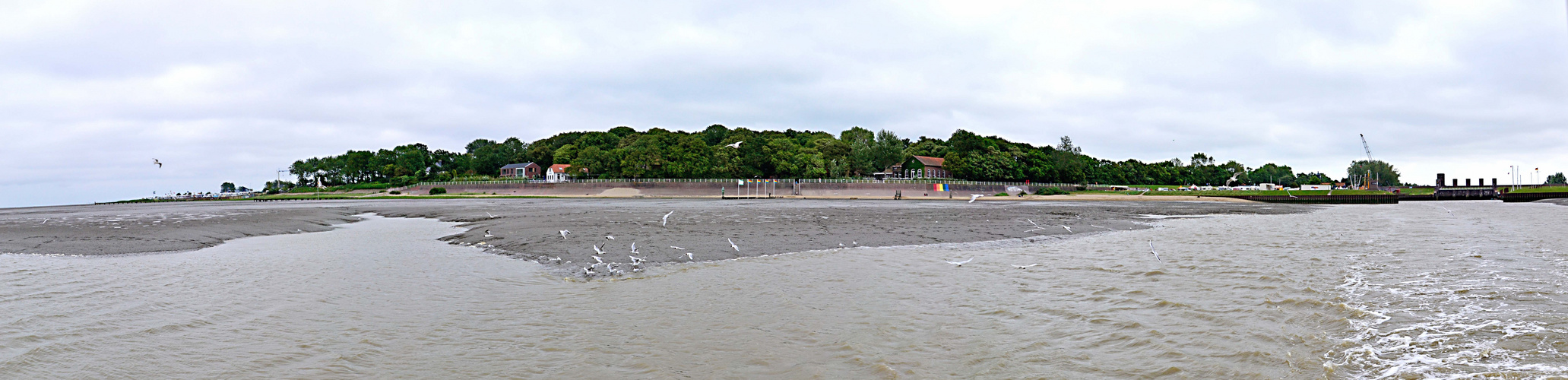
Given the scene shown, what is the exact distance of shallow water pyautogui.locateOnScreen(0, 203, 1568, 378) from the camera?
5395 mm

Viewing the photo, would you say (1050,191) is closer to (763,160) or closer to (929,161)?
(929,161)

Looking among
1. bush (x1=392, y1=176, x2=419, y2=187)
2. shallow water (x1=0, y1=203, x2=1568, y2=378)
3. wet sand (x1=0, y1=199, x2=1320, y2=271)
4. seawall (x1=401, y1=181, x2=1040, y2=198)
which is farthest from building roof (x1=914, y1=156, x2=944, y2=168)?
shallow water (x1=0, y1=203, x2=1568, y2=378)

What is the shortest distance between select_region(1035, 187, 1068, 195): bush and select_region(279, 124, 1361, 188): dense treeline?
1110cm

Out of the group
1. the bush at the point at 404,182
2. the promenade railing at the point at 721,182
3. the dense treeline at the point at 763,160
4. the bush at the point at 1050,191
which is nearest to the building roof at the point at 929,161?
the dense treeline at the point at 763,160

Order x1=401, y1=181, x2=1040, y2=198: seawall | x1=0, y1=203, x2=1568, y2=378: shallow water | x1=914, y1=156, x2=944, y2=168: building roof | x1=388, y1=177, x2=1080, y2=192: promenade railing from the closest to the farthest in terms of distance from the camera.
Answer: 1. x1=0, y1=203, x2=1568, y2=378: shallow water
2. x1=401, y1=181, x2=1040, y2=198: seawall
3. x1=388, y1=177, x2=1080, y2=192: promenade railing
4. x1=914, y1=156, x2=944, y2=168: building roof

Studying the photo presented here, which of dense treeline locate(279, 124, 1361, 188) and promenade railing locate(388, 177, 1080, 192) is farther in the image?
dense treeline locate(279, 124, 1361, 188)

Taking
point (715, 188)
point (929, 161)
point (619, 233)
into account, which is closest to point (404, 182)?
point (715, 188)

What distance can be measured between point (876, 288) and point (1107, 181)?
147 m

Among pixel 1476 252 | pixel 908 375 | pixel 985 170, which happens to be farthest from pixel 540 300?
pixel 985 170

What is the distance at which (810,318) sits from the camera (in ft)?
24.2

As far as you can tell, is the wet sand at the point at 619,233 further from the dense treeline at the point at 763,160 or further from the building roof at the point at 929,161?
the building roof at the point at 929,161

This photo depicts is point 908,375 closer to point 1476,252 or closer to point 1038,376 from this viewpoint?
point 1038,376

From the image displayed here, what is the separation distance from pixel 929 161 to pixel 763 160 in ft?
98.1

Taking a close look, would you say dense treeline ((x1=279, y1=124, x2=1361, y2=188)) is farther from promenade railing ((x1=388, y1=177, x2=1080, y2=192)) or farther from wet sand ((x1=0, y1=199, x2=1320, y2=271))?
wet sand ((x1=0, y1=199, x2=1320, y2=271))
